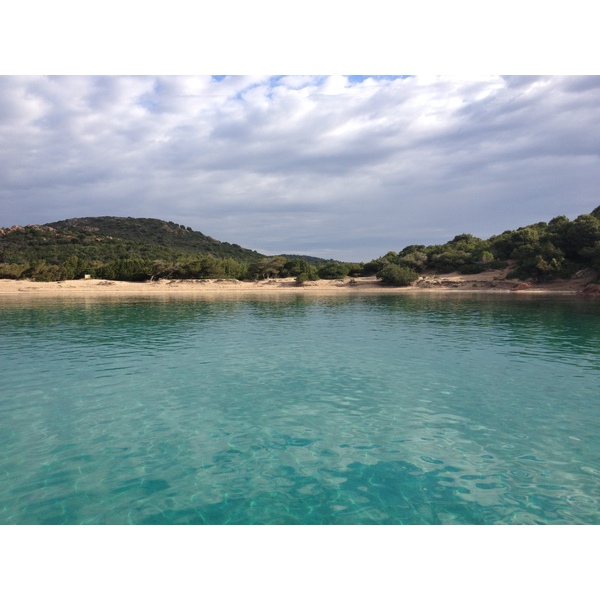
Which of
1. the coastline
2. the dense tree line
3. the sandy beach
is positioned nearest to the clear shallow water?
the coastline

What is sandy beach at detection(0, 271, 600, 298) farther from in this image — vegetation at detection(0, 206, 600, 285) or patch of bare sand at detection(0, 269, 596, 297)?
vegetation at detection(0, 206, 600, 285)

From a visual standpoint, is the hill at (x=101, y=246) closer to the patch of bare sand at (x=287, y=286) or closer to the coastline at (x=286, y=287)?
the patch of bare sand at (x=287, y=286)

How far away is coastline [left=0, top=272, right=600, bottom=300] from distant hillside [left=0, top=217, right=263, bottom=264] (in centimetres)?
2602

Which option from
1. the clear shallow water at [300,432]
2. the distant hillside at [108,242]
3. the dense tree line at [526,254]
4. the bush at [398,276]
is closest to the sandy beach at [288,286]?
the bush at [398,276]

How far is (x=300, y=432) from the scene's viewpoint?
8.21 m

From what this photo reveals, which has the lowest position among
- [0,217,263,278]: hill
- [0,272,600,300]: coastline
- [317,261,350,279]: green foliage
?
[0,272,600,300]: coastline

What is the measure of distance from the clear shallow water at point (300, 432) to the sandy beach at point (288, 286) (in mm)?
35461

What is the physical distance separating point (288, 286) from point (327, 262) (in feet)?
49.8

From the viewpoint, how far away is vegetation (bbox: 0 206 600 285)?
49.4 meters

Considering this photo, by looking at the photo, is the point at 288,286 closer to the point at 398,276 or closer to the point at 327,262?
the point at 327,262

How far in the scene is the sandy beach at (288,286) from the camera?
48469 mm
